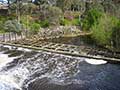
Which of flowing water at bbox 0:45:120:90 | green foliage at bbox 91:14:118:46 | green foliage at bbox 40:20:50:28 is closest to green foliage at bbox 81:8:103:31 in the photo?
green foliage at bbox 40:20:50:28

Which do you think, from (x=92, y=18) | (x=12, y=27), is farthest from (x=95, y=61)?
(x=92, y=18)

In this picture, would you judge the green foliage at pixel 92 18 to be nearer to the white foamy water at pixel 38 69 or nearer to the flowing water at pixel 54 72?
the flowing water at pixel 54 72

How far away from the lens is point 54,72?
20266 millimetres

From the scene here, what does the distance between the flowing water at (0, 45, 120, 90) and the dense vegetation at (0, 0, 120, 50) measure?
22.5 feet

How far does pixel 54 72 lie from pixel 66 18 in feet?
118

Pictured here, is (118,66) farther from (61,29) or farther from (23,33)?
(61,29)

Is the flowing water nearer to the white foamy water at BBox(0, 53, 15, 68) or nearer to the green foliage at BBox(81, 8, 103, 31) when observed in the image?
the white foamy water at BBox(0, 53, 15, 68)

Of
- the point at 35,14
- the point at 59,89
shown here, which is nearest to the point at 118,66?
the point at 59,89

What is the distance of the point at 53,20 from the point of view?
46750 millimetres

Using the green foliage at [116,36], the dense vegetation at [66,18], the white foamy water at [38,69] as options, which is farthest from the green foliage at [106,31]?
the white foamy water at [38,69]

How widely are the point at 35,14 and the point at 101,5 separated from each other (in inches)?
650

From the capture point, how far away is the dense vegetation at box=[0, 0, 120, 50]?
1166 inches

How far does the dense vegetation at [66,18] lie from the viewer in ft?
97.1

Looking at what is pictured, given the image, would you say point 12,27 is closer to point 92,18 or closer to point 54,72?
point 92,18
